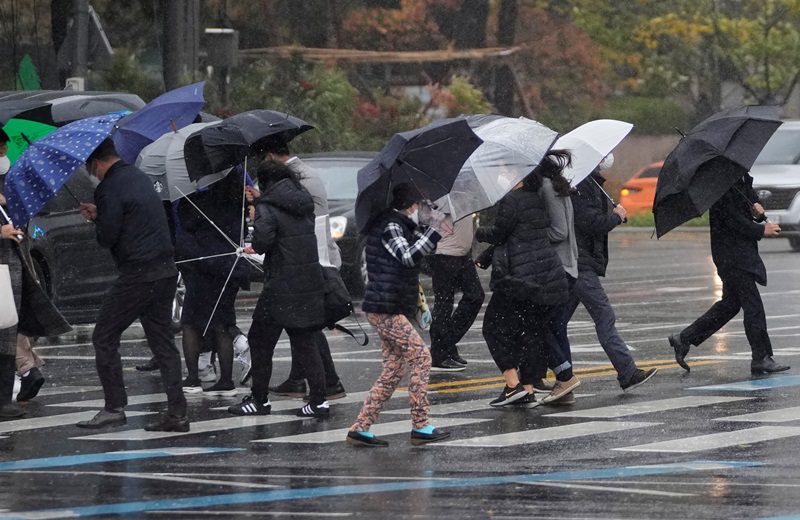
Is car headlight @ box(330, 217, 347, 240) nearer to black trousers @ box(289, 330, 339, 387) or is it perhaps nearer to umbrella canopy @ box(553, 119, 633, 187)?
black trousers @ box(289, 330, 339, 387)

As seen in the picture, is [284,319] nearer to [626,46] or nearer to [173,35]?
[173,35]

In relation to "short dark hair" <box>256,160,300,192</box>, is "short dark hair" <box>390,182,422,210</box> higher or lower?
higher

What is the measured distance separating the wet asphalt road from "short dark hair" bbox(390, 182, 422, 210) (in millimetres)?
1359

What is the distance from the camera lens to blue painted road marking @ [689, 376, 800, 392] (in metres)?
12.3

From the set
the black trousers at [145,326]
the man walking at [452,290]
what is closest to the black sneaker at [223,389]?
the black trousers at [145,326]

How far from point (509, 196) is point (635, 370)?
1740 millimetres

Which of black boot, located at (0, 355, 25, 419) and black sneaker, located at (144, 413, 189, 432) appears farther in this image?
black boot, located at (0, 355, 25, 419)

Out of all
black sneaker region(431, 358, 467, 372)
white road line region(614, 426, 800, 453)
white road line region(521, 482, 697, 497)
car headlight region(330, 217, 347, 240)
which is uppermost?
white road line region(521, 482, 697, 497)

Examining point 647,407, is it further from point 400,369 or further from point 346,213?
point 346,213

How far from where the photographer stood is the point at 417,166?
10094 millimetres

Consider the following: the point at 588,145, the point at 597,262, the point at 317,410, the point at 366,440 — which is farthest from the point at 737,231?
the point at 366,440

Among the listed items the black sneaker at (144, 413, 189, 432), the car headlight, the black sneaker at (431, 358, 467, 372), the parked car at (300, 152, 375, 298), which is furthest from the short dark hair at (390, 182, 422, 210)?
the car headlight

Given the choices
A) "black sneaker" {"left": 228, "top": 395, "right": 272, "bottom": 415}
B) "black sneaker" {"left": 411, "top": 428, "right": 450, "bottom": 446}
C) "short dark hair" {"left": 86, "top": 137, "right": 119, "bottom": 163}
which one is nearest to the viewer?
"black sneaker" {"left": 411, "top": 428, "right": 450, "bottom": 446}

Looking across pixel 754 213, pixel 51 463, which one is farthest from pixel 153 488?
pixel 754 213
